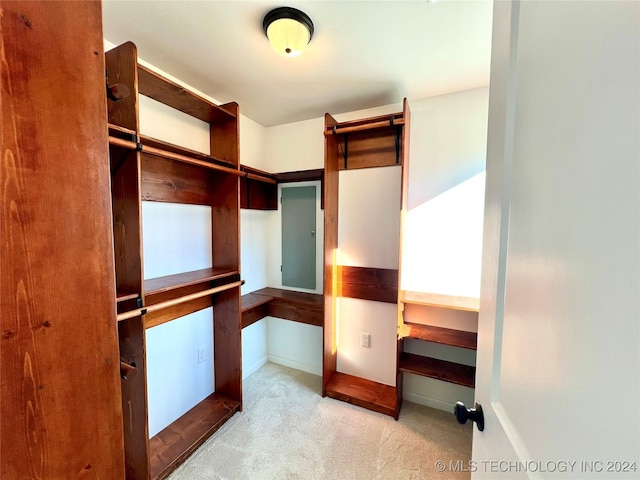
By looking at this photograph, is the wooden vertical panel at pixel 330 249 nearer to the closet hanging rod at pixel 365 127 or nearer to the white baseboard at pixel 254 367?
the closet hanging rod at pixel 365 127

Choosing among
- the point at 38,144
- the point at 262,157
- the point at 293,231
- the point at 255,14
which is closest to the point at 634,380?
the point at 38,144

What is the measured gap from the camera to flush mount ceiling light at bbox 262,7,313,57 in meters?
1.27

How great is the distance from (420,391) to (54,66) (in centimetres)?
288

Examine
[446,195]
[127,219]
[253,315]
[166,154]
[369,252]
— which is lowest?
[253,315]

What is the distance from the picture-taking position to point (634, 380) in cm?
29

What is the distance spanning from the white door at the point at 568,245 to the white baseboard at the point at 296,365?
224cm

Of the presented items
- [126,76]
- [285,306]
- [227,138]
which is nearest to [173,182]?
[227,138]

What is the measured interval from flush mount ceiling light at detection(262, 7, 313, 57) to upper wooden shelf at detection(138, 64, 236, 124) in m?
0.66

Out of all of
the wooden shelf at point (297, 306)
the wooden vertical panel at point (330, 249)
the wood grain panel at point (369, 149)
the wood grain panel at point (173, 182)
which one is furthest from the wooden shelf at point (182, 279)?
the wood grain panel at point (369, 149)

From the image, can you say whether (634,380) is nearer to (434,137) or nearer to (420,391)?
(434,137)

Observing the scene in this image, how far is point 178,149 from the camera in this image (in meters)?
1.61

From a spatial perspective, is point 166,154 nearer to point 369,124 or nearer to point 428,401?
point 369,124

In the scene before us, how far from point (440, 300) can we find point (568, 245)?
178 centimetres

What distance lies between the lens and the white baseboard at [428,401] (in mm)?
2172
